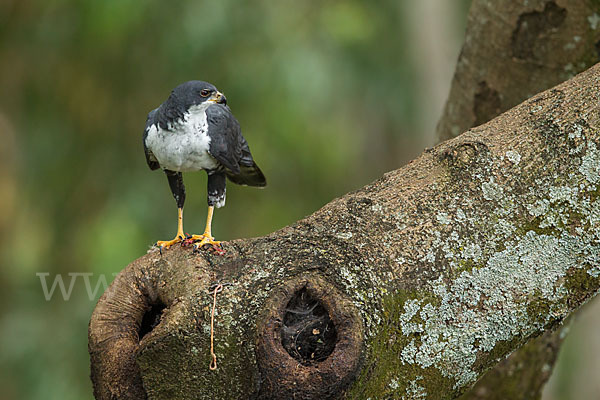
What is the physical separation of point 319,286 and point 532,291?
23.8 inches

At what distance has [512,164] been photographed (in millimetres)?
1998

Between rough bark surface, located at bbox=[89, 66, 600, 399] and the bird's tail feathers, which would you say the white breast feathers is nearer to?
the bird's tail feathers

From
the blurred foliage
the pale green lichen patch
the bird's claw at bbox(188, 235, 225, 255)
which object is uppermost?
the blurred foliage

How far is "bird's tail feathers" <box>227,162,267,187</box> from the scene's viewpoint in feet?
9.12

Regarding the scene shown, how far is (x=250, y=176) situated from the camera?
2832 millimetres

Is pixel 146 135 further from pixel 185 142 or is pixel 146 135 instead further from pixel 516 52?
pixel 516 52

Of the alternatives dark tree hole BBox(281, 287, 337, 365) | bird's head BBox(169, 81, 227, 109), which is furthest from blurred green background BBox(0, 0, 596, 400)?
dark tree hole BBox(281, 287, 337, 365)

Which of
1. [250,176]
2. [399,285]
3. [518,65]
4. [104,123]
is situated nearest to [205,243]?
[399,285]

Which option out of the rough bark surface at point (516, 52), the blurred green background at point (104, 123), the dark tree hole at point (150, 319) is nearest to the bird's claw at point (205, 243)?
the dark tree hole at point (150, 319)

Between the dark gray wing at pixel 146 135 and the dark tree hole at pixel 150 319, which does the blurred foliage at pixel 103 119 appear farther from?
the dark tree hole at pixel 150 319

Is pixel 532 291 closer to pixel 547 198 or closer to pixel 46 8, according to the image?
pixel 547 198

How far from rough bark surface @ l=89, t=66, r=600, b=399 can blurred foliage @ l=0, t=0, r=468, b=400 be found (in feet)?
15.1

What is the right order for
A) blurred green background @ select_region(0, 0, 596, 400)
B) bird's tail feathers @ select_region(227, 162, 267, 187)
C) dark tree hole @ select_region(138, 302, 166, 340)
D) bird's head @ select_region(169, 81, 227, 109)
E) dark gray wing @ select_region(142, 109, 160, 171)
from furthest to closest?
1. blurred green background @ select_region(0, 0, 596, 400)
2. bird's tail feathers @ select_region(227, 162, 267, 187)
3. dark gray wing @ select_region(142, 109, 160, 171)
4. bird's head @ select_region(169, 81, 227, 109)
5. dark tree hole @ select_region(138, 302, 166, 340)

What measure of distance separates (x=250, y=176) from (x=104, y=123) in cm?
473
